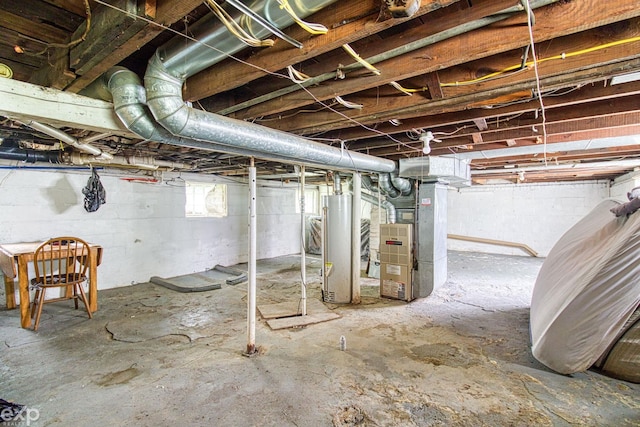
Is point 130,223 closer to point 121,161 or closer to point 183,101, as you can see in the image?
point 121,161

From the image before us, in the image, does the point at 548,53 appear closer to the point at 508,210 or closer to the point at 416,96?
the point at 416,96

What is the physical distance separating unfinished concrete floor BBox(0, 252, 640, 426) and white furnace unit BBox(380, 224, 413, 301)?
398 mm

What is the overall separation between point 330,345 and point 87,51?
107 inches

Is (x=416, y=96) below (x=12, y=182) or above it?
above

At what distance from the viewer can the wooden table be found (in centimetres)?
310


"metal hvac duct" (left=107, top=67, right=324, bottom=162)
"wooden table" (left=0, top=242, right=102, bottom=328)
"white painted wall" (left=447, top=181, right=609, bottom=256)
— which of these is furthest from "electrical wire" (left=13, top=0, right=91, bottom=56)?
"white painted wall" (left=447, top=181, right=609, bottom=256)

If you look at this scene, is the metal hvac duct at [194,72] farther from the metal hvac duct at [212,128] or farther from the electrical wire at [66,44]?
the electrical wire at [66,44]

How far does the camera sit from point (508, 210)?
789 centimetres

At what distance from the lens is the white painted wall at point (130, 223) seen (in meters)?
4.01

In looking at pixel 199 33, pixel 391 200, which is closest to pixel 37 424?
pixel 199 33

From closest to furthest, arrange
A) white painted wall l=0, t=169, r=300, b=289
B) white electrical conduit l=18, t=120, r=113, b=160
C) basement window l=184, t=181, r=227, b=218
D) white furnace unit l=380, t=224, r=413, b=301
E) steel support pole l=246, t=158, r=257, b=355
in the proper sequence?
white electrical conduit l=18, t=120, r=113, b=160
steel support pole l=246, t=158, r=257, b=355
white painted wall l=0, t=169, r=300, b=289
white furnace unit l=380, t=224, r=413, b=301
basement window l=184, t=181, r=227, b=218

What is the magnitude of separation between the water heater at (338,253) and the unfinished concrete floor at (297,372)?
264 millimetres

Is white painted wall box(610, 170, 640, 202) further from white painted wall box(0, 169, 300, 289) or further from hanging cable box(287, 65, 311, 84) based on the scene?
white painted wall box(0, 169, 300, 289)

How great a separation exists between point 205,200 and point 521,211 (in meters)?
7.75
